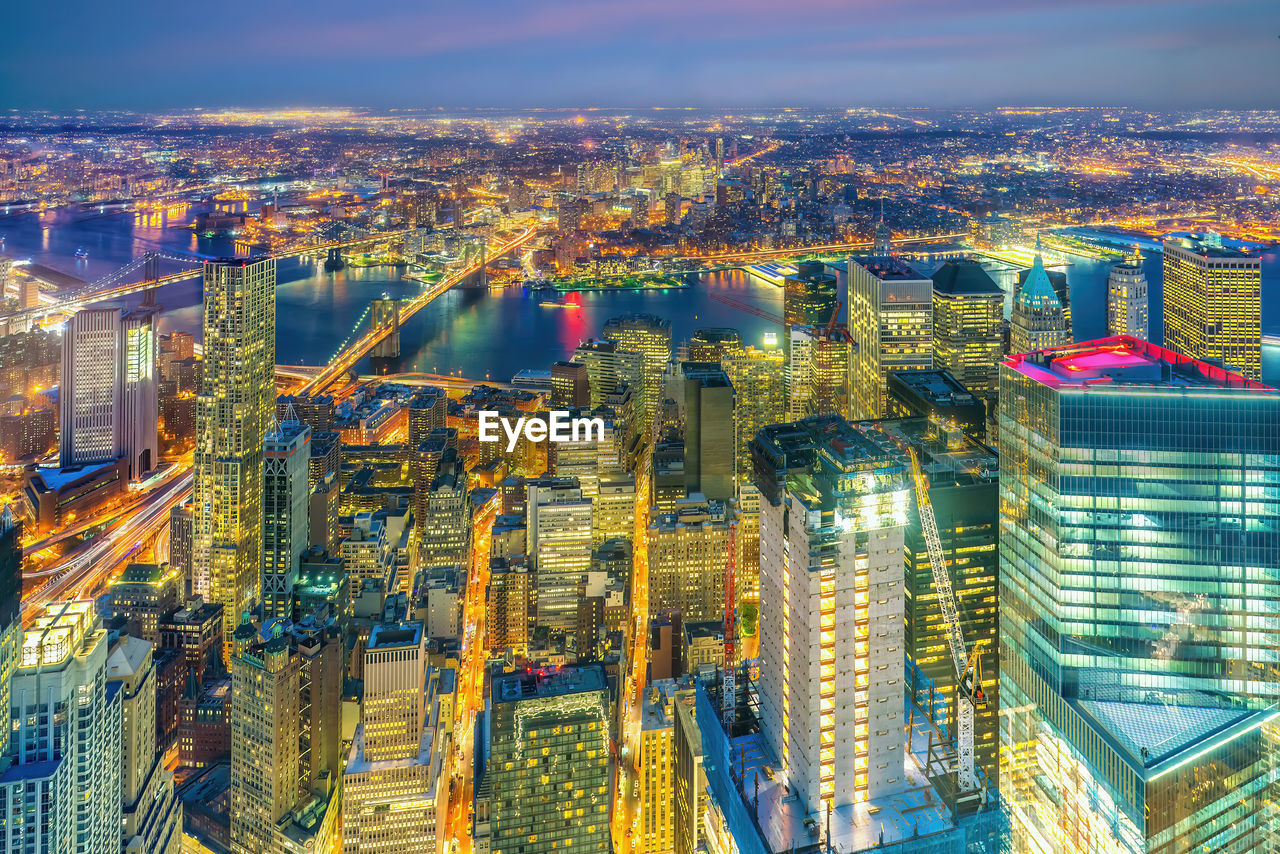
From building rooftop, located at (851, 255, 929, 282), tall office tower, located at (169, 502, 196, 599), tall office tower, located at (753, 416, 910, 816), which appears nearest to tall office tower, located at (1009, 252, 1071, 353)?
building rooftop, located at (851, 255, 929, 282)

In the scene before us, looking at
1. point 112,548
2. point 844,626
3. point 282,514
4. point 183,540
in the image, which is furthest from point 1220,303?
point 112,548

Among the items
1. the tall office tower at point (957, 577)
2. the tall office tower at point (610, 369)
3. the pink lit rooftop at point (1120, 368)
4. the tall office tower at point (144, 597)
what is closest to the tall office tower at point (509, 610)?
the tall office tower at point (144, 597)

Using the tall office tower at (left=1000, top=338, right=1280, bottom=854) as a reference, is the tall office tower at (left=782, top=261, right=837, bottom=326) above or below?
above

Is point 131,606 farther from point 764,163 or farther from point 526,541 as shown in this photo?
point 764,163

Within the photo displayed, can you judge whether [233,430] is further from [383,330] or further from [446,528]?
[383,330]

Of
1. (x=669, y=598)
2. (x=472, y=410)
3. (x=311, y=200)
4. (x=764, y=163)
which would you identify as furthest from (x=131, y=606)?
(x=764, y=163)

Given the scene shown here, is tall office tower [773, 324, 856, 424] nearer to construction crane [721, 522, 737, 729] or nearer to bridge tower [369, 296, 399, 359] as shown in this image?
construction crane [721, 522, 737, 729]
